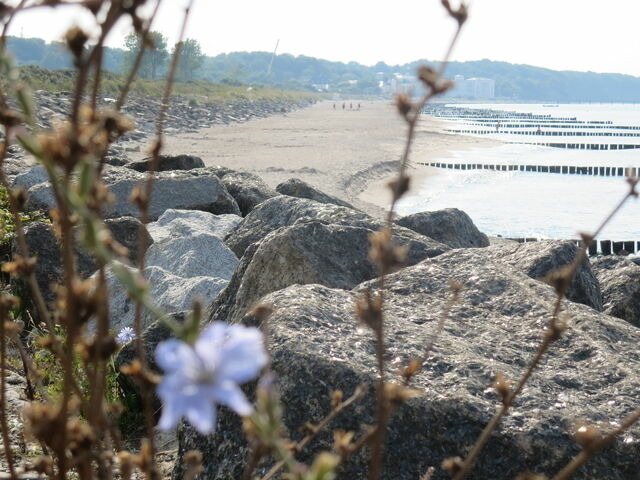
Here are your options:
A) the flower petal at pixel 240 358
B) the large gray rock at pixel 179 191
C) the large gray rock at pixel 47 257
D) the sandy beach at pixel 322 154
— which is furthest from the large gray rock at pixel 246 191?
the flower petal at pixel 240 358

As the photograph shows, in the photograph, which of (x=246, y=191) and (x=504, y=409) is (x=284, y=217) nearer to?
(x=246, y=191)

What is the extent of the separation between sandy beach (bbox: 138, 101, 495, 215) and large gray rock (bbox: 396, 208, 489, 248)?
6.42 meters

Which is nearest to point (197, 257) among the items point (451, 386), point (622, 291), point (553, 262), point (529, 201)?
point (553, 262)

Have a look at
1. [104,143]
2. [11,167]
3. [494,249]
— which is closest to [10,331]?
[104,143]

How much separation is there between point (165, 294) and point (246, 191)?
4170 mm

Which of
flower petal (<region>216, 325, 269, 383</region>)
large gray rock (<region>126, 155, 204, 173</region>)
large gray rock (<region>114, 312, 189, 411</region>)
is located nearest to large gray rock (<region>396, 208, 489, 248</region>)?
large gray rock (<region>114, 312, 189, 411</region>)

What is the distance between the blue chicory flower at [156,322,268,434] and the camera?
54cm

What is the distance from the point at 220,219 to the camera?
278 inches

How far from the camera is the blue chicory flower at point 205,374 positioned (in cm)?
54

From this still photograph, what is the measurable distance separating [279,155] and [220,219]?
18.2 m

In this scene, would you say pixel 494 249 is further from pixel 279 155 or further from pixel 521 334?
pixel 279 155

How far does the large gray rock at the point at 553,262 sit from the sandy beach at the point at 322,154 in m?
8.12

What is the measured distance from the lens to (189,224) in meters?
6.48

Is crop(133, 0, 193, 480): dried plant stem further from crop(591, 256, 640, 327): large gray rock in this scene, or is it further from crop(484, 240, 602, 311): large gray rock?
crop(591, 256, 640, 327): large gray rock
